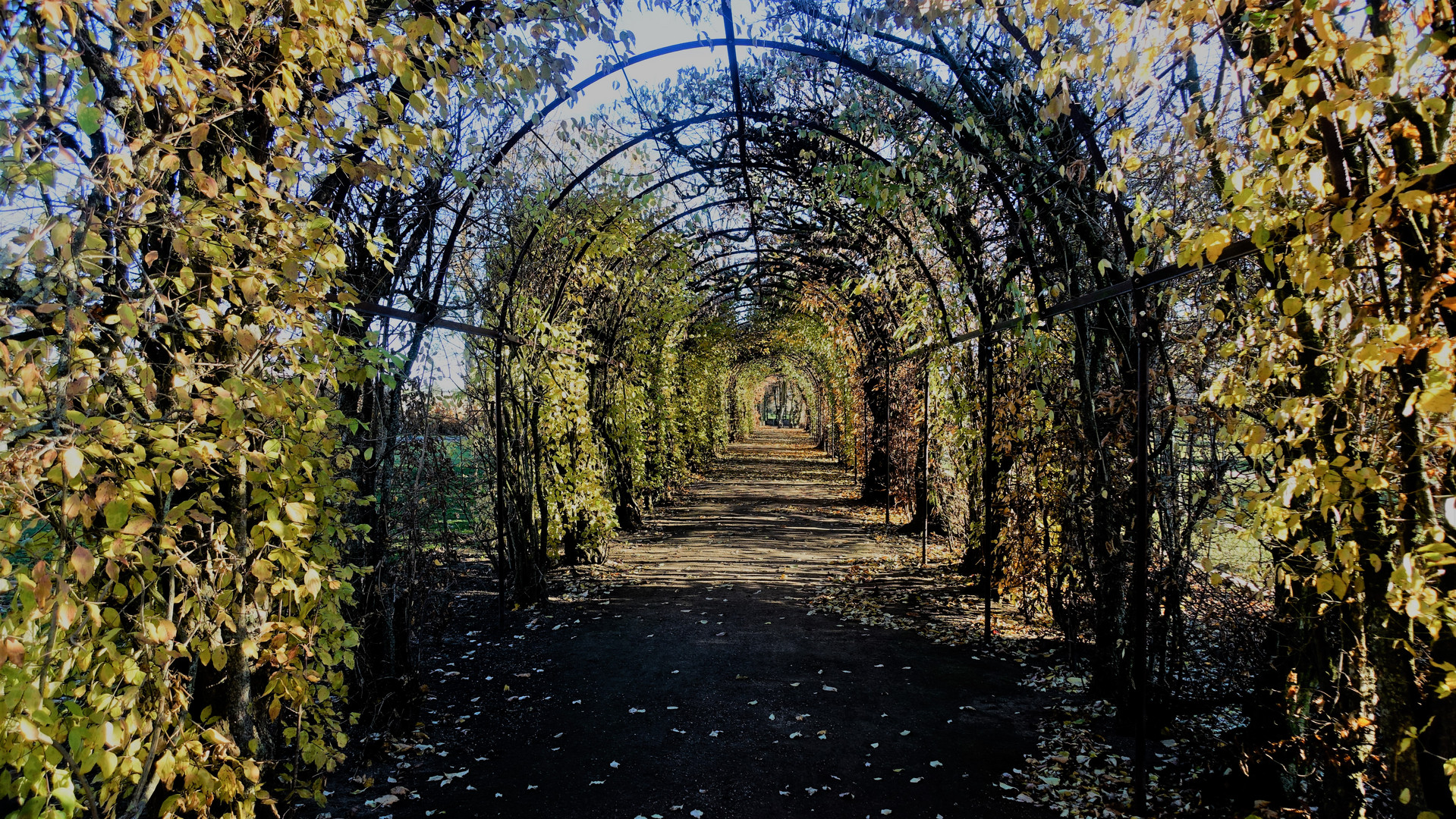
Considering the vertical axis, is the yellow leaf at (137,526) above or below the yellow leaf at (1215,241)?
below

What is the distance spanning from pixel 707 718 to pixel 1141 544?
2348mm

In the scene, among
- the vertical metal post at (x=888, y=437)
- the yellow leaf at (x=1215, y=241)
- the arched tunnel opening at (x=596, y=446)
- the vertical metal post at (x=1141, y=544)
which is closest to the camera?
the arched tunnel opening at (x=596, y=446)

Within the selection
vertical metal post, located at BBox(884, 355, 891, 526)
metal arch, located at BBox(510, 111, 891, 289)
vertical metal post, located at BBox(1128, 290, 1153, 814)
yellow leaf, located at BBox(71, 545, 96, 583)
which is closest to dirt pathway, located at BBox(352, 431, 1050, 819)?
vertical metal post, located at BBox(1128, 290, 1153, 814)

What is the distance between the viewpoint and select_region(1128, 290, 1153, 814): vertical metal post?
9.39 feet

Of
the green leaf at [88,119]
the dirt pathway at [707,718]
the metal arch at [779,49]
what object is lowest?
the dirt pathway at [707,718]

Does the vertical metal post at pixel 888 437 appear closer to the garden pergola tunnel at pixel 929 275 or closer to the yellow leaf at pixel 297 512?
the garden pergola tunnel at pixel 929 275

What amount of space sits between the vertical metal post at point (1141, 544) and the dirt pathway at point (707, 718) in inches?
16.3

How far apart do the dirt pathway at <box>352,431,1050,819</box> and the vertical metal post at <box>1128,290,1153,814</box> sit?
413 millimetres

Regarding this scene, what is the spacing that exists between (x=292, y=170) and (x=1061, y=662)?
15.7 ft

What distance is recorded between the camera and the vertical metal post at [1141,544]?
2861 millimetres

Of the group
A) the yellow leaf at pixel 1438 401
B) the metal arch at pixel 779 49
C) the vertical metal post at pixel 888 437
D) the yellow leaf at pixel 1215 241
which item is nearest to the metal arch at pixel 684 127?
the metal arch at pixel 779 49

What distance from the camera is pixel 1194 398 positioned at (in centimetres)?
331

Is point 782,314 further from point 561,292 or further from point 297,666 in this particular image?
point 297,666

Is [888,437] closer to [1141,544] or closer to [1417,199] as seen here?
[1141,544]
